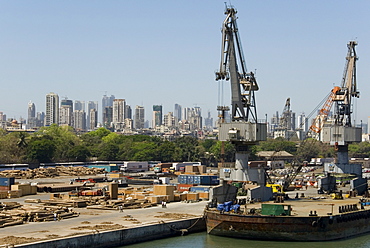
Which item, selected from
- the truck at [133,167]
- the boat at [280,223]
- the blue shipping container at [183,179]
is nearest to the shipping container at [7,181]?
the blue shipping container at [183,179]

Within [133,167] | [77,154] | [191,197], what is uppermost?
[77,154]

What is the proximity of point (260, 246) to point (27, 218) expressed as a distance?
15.8 m

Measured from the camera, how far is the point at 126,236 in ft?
128

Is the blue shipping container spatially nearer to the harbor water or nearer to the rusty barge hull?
the rusty barge hull

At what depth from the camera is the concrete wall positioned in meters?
34.7

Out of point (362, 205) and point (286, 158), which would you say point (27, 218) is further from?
point (286, 158)

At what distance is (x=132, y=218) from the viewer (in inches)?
1741

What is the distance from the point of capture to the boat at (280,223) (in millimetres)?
41156

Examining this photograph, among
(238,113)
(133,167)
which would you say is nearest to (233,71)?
(238,113)

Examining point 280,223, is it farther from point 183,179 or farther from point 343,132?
point 183,179

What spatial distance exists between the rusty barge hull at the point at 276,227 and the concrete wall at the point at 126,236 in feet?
5.38

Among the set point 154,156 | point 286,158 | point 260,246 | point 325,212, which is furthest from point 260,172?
point 286,158

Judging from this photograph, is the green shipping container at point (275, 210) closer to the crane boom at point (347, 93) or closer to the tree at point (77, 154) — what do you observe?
the crane boom at point (347, 93)

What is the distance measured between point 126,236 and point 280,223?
403 inches
